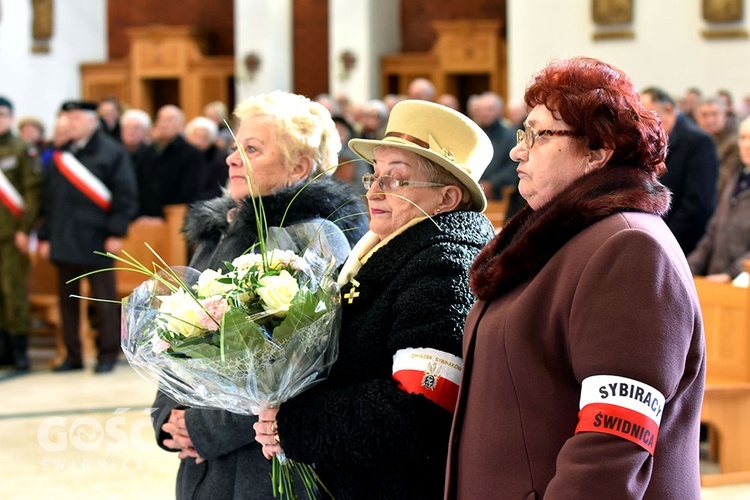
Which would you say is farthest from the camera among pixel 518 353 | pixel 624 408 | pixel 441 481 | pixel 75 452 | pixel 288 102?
pixel 75 452

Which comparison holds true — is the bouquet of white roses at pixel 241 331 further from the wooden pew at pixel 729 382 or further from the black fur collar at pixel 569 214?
the wooden pew at pixel 729 382

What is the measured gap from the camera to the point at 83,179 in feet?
22.3

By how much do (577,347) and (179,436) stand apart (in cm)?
117

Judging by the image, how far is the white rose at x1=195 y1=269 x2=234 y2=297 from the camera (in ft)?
6.80

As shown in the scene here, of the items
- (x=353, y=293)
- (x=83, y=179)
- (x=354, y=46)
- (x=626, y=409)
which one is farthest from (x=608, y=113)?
(x=354, y=46)

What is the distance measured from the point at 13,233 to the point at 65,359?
895 mm

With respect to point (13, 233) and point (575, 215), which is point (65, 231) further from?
point (575, 215)

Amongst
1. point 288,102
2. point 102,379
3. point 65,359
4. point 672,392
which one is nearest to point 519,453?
point 672,392

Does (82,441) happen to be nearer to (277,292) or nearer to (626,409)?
(277,292)

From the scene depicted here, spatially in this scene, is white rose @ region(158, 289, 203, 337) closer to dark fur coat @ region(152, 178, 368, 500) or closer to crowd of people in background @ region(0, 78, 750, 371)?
dark fur coat @ region(152, 178, 368, 500)

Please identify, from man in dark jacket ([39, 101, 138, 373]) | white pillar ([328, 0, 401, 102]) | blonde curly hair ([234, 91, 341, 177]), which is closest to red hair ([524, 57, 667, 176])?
blonde curly hair ([234, 91, 341, 177])

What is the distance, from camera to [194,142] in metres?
9.61

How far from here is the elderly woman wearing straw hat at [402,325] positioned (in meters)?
2.02

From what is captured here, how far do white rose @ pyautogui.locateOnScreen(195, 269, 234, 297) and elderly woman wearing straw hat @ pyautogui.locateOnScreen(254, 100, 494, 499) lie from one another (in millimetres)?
263
